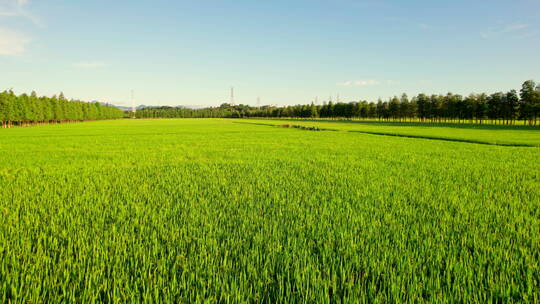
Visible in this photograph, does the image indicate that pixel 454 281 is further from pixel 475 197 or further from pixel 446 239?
pixel 475 197

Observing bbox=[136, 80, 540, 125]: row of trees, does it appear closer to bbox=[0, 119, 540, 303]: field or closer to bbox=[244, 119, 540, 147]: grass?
bbox=[244, 119, 540, 147]: grass

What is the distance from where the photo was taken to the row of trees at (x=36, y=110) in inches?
2840

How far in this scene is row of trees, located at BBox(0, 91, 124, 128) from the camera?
7212cm

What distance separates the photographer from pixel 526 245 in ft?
16.0

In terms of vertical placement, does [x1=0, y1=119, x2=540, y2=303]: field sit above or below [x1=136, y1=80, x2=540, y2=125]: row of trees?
below

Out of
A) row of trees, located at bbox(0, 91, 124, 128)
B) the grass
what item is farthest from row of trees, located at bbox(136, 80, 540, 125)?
row of trees, located at bbox(0, 91, 124, 128)

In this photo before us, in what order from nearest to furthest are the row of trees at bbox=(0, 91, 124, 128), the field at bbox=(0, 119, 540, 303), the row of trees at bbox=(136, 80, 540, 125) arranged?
1. the field at bbox=(0, 119, 540, 303)
2. the row of trees at bbox=(0, 91, 124, 128)
3. the row of trees at bbox=(136, 80, 540, 125)

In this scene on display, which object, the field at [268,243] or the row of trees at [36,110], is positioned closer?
the field at [268,243]

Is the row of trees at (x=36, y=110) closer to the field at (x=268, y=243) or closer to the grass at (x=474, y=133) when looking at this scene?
the grass at (x=474, y=133)

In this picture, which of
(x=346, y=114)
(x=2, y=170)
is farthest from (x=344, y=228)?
(x=346, y=114)

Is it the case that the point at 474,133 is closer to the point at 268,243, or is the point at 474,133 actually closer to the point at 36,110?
the point at 268,243

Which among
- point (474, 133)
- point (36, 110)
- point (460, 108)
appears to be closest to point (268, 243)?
point (474, 133)

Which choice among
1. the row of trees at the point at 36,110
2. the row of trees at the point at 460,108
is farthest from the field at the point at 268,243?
the row of trees at the point at 460,108

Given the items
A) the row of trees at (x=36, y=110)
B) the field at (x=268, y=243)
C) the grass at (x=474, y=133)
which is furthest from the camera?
the row of trees at (x=36, y=110)
